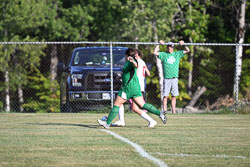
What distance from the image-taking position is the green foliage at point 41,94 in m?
29.1

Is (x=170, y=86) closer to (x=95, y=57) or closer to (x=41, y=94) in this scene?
(x=95, y=57)

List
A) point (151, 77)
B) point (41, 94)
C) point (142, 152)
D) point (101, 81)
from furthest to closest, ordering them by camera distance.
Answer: point (41, 94)
point (151, 77)
point (101, 81)
point (142, 152)

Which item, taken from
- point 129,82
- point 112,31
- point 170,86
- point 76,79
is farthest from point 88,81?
point 112,31

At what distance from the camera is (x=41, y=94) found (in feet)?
102

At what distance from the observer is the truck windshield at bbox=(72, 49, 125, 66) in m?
17.1

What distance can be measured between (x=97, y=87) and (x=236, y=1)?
1673 centimetres

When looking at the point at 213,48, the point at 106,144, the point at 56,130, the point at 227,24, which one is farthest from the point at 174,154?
the point at 227,24

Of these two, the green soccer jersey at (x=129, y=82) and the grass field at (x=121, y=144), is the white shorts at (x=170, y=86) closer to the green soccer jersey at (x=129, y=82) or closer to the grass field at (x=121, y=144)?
the grass field at (x=121, y=144)

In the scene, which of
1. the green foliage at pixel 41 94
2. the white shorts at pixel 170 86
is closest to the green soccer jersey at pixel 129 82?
the white shorts at pixel 170 86

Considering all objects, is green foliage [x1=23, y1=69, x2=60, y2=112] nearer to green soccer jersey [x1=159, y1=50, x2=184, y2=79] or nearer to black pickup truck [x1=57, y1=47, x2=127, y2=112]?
black pickup truck [x1=57, y1=47, x2=127, y2=112]

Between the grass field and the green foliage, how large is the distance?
15867mm

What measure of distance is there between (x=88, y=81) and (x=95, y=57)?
45.3 inches

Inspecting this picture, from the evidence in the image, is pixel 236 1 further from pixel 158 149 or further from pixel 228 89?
pixel 158 149

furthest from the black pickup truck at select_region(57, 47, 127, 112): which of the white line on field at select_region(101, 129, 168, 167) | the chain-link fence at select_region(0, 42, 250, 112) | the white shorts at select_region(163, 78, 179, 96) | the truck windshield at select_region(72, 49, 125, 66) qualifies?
the chain-link fence at select_region(0, 42, 250, 112)
